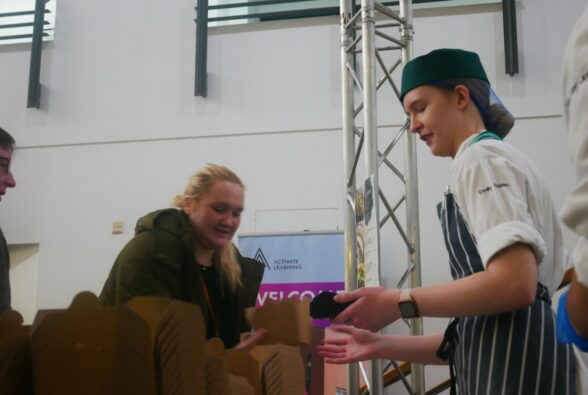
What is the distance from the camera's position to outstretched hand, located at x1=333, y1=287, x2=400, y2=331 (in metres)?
0.92

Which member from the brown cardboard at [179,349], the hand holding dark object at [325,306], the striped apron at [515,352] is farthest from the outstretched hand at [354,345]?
the brown cardboard at [179,349]

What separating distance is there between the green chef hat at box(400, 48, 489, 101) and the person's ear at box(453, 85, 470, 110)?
0.09 ft

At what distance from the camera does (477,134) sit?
1.01 m

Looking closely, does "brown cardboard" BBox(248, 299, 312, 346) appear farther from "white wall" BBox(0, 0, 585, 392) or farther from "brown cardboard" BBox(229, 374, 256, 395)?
"white wall" BBox(0, 0, 585, 392)

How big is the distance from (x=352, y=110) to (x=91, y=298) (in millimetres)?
2622

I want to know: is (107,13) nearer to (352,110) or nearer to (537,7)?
(352,110)

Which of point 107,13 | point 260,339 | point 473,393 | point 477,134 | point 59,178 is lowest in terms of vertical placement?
point 473,393

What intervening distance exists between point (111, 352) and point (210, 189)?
65 centimetres

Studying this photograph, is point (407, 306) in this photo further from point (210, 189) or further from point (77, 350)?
point (77, 350)

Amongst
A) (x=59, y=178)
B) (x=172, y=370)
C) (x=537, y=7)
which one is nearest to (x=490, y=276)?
(x=172, y=370)

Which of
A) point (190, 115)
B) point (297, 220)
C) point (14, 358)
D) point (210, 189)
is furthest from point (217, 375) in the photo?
point (190, 115)

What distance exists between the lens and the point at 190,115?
4836mm

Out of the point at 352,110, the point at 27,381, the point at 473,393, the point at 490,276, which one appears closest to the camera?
the point at 27,381

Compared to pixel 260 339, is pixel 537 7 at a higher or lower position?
higher
